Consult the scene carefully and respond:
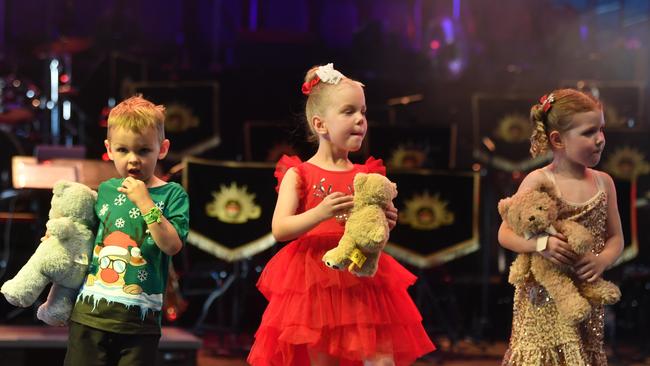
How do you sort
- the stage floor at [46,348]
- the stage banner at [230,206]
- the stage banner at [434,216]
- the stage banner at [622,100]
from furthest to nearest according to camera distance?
the stage banner at [622,100] → the stage banner at [434,216] → the stage banner at [230,206] → the stage floor at [46,348]

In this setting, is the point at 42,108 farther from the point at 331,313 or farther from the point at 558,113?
the point at 558,113

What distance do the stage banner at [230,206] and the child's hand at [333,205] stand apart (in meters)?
2.91

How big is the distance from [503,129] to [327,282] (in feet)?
14.7

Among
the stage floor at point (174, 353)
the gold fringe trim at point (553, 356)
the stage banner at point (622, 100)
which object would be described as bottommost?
the stage floor at point (174, 353)

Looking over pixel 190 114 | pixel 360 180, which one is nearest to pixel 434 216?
pixel 190 114

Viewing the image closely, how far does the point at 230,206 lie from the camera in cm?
602

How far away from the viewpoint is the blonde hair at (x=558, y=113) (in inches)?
130

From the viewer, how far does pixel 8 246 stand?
668cm

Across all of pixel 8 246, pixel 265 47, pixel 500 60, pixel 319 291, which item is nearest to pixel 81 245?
pixel 319 291

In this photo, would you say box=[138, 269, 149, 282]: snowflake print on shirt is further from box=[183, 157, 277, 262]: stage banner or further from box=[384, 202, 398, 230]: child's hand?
box=[183, 157, 277, 262]: stage banner

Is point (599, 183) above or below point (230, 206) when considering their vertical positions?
above

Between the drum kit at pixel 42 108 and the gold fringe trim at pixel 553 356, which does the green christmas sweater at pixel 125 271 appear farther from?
the drum kit at pixel 42 108

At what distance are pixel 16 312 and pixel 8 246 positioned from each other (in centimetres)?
71

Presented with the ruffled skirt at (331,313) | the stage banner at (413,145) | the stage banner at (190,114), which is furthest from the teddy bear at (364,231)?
the stage banner at (190,114)
